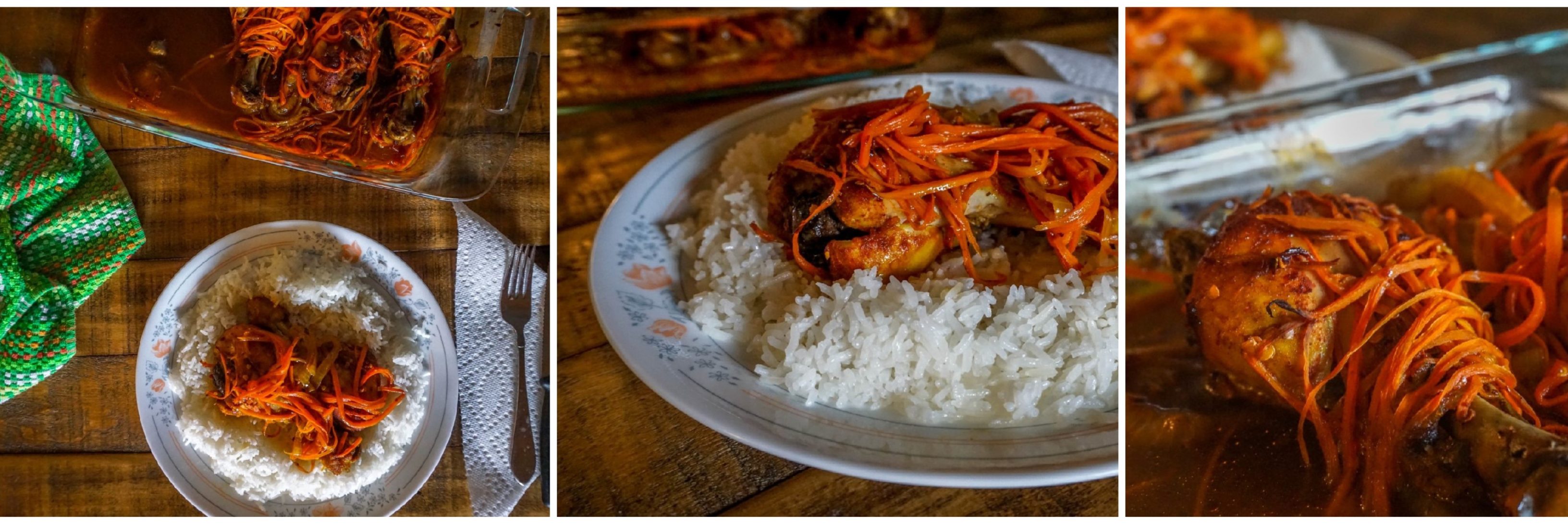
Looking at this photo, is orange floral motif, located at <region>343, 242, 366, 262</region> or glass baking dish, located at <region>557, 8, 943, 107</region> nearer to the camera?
orange floral motif, located at <region>343, 242, 366, 262</region>

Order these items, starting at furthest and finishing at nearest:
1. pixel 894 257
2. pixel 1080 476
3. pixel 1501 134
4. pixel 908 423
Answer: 1. pixel 1501 134
2. pixel 894 257
3. pixel 908 423
4. pixel 1080 476

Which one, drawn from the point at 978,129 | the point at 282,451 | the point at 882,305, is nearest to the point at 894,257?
the point at 882,305

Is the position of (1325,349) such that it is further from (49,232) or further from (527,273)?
(49,232)

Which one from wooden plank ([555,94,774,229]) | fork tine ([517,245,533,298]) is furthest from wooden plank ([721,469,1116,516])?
wooden plank ([555,94,774,229])

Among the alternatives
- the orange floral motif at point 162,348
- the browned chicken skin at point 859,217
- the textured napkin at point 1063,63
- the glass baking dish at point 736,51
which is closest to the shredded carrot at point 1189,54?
the textured napkin at point 1063,63

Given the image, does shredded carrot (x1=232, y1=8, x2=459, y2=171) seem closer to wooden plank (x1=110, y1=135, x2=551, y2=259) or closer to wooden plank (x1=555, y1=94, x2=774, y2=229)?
wooden plank (x1=110, y1=135, x2=551, y2=259)
